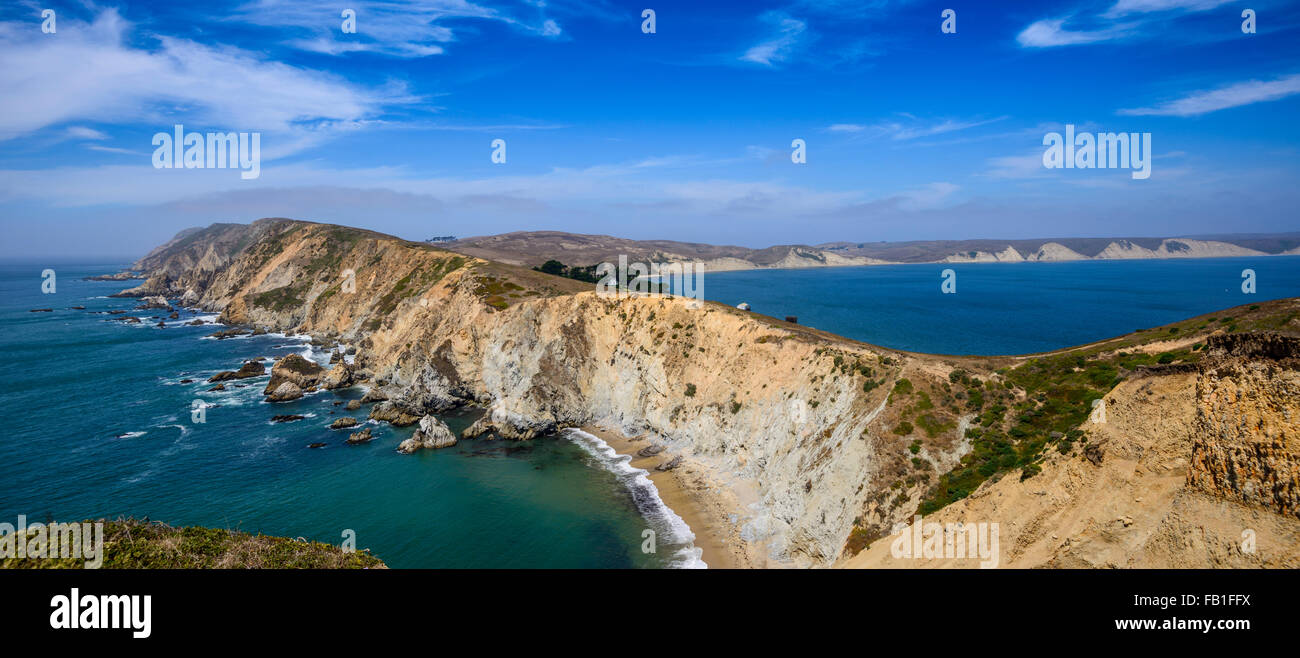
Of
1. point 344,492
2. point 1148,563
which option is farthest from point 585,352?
point 1148,563

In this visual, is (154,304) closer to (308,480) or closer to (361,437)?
(361,437)

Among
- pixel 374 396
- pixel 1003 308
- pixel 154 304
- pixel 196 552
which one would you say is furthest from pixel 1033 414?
pixel 154 304

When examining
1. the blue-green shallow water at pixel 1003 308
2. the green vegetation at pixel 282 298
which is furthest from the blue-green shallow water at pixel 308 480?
the blue-green shallow water at pixel 1003 308

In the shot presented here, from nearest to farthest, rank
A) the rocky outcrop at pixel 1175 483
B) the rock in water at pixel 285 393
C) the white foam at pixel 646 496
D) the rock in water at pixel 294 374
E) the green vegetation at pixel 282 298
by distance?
the rocky outcrop at pixel 1175 483, the white foam at pixel 646 496, the rock in water at pixel 285 393, the rock in water at pixel 294 374, the green vegetation at pixel 282 298

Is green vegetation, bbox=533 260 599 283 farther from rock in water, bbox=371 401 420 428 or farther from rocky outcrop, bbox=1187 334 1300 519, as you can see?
rocky outcrop, bbox=1187 334 1300 519

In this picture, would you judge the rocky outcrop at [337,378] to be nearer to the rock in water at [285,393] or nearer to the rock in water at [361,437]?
the rock in water at [285,393]

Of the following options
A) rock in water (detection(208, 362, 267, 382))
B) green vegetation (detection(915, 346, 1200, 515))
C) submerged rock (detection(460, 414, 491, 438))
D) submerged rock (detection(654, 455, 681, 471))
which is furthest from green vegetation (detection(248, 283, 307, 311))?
green vegetation (detection(915, 346, 1200, 515))
